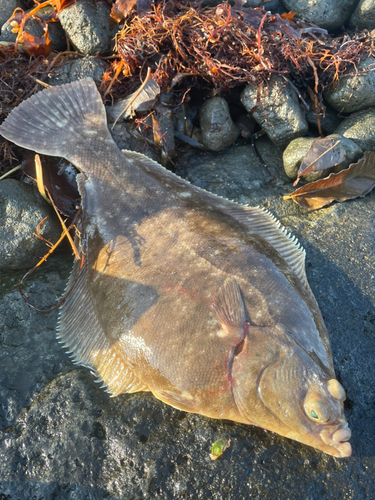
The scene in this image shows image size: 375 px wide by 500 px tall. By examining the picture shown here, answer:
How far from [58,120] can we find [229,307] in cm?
232

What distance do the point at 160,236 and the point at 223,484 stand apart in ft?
5.45

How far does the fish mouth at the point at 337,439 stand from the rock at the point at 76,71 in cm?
370

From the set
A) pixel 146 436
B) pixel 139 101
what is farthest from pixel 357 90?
pixel 146 436

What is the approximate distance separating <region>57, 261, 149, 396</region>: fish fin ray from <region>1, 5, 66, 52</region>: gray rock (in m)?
2.54

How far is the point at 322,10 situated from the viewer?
13.9 ft

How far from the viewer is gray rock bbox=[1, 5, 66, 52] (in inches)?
146

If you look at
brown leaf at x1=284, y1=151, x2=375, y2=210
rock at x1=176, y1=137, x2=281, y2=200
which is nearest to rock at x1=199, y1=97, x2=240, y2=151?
rock at x1=176, y1=137, x2=281, y2=200

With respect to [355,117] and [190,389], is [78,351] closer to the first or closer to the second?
[190,389]

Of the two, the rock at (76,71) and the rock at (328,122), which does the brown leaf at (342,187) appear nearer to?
the rock at (328,122)

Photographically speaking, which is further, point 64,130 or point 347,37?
point 347,37

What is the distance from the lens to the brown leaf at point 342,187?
3.46 m

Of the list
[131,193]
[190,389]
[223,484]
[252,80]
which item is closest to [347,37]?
[252,80]

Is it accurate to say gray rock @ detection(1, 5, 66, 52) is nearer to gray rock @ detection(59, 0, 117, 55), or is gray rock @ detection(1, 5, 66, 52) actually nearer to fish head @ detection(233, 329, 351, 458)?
gray rock @ detection(59, 0, 117, 55)

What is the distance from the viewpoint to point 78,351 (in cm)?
262
